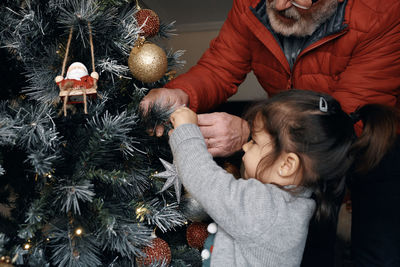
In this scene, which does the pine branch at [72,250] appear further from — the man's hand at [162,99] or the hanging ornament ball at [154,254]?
the man's hand at [162,99]

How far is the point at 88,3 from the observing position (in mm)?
620

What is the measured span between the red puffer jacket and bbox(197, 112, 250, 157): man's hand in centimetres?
15

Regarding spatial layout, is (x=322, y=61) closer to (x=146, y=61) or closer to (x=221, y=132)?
(x=221, y=132)

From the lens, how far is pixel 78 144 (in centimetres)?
59

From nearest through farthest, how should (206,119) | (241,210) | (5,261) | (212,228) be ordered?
(5,261) < (241,210) < (212,228) < (206,119)

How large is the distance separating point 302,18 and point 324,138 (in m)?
0.40

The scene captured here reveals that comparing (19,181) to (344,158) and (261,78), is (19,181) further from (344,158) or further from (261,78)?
(261,78)

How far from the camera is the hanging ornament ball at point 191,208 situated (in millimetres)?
783

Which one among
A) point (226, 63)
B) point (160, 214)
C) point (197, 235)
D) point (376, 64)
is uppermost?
point (376, 64)

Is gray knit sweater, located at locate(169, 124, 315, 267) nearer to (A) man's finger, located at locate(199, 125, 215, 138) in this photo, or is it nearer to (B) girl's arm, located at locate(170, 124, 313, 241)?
(B) girl's arm, located at locate(170, 124, 313, 241)

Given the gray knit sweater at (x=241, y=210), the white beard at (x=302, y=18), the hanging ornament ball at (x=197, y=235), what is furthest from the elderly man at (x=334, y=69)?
the hanging ornament ball at (x=197, y=235)

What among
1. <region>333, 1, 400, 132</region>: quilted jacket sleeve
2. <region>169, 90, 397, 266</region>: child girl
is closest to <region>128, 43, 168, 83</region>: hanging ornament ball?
<region>169, 90, 397, 266</region>: child girl

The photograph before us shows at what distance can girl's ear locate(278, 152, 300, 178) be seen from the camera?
0.74m

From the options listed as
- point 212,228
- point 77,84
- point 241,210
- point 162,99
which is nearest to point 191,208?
point 212,228
